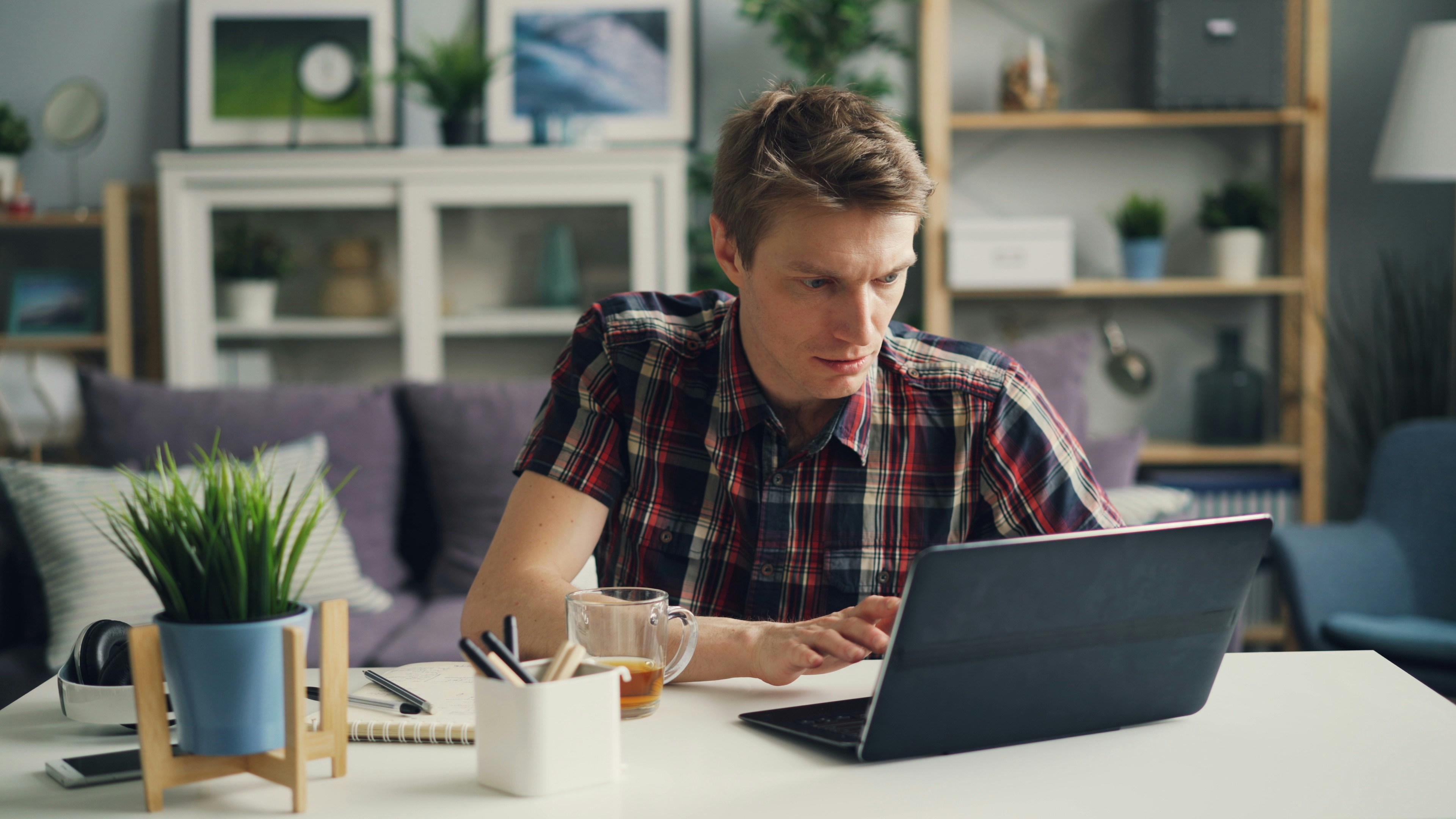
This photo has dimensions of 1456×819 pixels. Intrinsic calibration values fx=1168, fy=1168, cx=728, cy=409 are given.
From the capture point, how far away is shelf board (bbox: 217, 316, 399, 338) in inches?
118

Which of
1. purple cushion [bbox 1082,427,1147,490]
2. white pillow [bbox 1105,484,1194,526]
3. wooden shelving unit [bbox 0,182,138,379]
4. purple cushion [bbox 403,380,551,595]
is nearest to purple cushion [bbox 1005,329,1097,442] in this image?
purple cushion [bbox 1082,427,1147,490]

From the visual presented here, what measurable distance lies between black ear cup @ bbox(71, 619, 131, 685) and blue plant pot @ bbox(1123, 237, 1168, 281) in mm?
2649

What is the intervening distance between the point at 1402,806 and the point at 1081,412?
163 centimetres

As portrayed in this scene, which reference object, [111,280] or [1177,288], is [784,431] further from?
[111,280]

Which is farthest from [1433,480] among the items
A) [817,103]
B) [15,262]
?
[15,262]

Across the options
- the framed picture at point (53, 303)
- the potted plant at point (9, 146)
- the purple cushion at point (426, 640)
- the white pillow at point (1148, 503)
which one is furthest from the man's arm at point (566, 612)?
the potted plant at point (9, 146)

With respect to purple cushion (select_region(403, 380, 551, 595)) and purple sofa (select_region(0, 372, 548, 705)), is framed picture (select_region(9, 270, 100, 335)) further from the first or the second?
purple cushion (select_region(403, 380, 551, 595))

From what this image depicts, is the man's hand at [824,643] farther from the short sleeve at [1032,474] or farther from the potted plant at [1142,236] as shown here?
the potted plant at [1142,236]

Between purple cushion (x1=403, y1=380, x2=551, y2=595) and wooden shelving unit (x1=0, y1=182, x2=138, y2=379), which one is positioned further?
wooden shelving unit (x1=0, y1=182, x2=138, y2=379)

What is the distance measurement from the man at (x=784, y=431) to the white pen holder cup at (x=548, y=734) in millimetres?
323

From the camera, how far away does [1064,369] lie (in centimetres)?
229

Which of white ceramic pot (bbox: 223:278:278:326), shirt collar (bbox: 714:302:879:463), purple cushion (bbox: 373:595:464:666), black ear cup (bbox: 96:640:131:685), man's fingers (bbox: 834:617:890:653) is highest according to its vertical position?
white ceramic pot (bbox: 223:278:278:326)

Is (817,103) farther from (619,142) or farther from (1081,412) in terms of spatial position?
(619,142)

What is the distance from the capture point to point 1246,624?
302 cm
